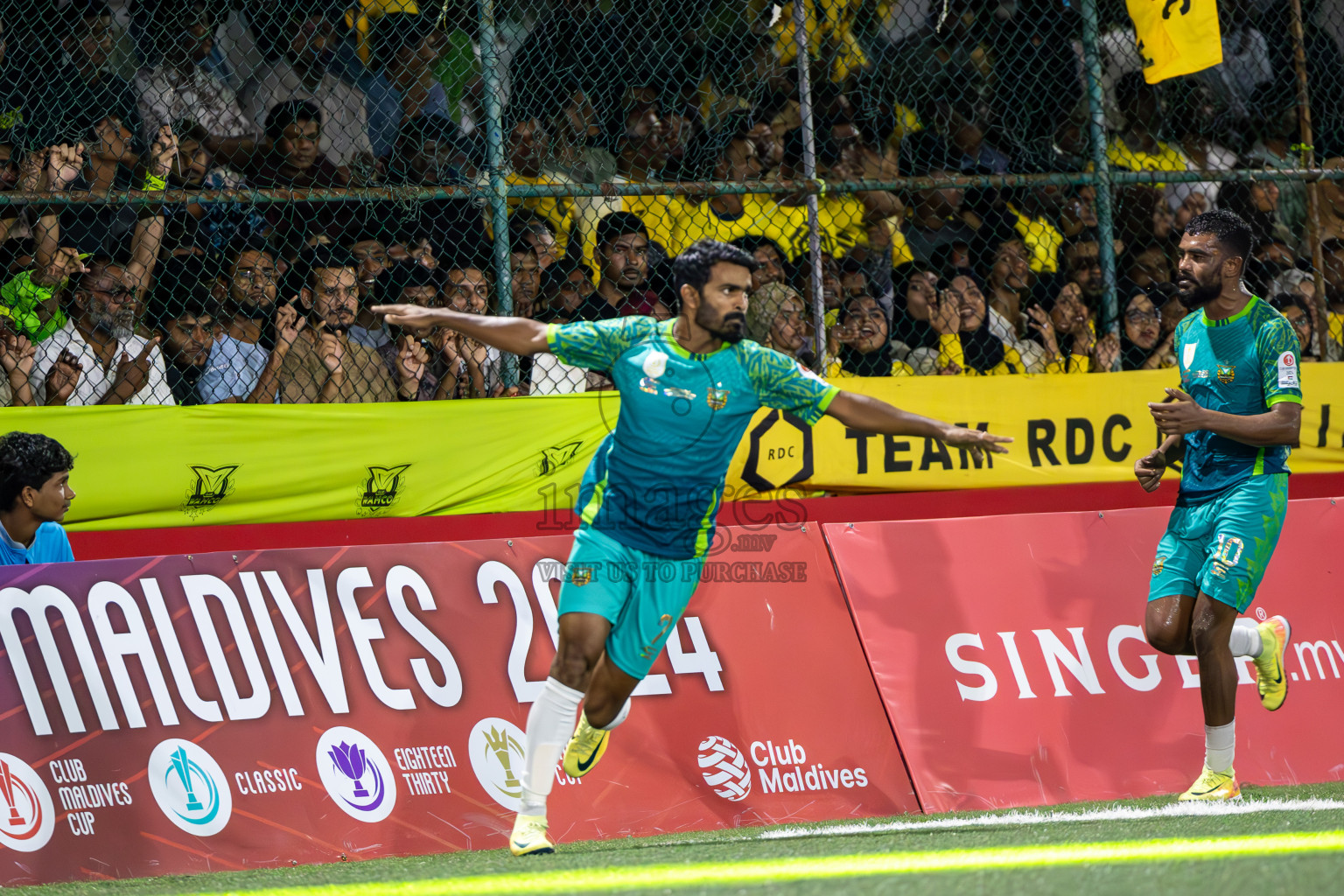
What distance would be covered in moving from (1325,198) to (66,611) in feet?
24.1

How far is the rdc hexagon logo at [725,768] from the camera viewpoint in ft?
17.3

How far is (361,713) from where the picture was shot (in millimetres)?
5156

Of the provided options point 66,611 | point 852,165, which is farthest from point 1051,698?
point 66,611

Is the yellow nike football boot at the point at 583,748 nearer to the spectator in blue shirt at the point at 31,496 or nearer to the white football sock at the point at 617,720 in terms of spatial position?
the white football sock at the point at 617,720

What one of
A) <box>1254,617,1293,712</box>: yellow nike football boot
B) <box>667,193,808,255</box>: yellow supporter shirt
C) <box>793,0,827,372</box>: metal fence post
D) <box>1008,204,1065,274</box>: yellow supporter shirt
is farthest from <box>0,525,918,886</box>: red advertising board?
<box>1008,204,1065,274</box>: yellow supporter shirt

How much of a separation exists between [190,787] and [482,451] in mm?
2073

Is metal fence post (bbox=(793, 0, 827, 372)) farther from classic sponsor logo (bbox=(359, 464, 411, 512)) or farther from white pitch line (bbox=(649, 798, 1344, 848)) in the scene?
white pitch line (bbox=(649, 798, 1344, 848))

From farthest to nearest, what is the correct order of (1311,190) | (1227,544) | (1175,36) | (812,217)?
1. (1311,190)
2. (1175,36)
3. (812,217)
4. (1227,544)

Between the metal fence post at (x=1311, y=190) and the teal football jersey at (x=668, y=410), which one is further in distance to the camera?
the metal fence post at (x=1311, y=190)

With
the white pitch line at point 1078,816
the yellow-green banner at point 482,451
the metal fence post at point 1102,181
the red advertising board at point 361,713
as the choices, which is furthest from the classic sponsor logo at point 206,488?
the metal fence post at point 1102,181

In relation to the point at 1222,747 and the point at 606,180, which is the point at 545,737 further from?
the point at 606,180

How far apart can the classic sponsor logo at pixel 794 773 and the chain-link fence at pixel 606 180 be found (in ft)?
7.36

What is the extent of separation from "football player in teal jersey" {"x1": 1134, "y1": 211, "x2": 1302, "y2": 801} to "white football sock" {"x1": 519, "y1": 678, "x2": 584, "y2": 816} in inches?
94.4

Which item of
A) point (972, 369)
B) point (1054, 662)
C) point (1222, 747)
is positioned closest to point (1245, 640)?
point (1222, 747)
